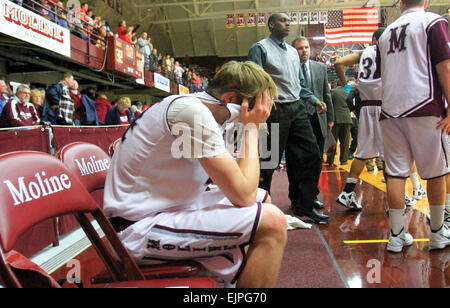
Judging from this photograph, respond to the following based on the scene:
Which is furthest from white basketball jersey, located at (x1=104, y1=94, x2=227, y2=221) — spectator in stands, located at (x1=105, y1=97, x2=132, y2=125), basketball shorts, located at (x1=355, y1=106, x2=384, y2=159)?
spectator in stands, located at (x1=105, y1=97, x2=132, y2=125)

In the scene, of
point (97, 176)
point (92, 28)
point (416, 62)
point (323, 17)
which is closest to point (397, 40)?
point (416, 62)

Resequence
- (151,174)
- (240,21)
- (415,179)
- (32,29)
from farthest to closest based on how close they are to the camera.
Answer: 1. (240,21)
2. (32,29)
3. (415,179)
4. (151,174)

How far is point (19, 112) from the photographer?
5.32 metres

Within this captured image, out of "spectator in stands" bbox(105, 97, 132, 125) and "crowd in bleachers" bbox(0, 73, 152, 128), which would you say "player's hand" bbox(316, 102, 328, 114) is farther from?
"spectator in stands" bbox(105, 97, 132, 125)

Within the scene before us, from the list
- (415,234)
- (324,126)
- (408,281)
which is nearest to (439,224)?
(415,234)

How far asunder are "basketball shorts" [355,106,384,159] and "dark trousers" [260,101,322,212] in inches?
24.9

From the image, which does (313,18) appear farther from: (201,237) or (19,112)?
(201,237)

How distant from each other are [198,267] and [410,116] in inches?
67.6

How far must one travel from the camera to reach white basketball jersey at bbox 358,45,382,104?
3.10m

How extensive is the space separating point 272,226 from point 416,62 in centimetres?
164

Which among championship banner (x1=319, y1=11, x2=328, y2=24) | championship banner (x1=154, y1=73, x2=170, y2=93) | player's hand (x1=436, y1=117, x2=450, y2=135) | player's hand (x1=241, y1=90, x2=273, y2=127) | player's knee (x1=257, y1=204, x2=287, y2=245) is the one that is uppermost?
championship banner (x1=319, y1=11, x2=328, y2=24)

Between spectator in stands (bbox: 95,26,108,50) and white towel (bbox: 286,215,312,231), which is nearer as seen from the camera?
white towel (bbox: 286,215,312,231)

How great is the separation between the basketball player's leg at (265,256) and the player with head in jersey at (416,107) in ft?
4.66

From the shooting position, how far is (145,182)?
1267 mm
